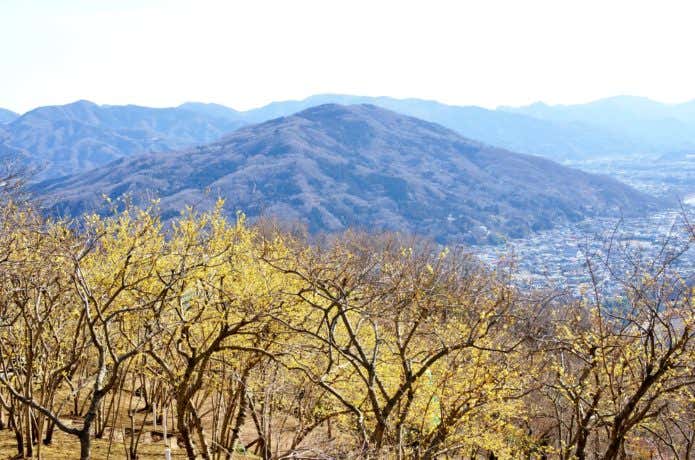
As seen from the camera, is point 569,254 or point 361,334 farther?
point 569,254

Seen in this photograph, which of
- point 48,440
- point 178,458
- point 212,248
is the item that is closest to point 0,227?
point 212,248

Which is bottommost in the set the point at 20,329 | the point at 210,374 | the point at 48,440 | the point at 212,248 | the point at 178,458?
the point at 178,458

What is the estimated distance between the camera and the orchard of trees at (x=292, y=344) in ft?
30.9

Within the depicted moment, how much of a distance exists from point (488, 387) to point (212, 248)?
8.46 metres

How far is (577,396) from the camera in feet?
34.7

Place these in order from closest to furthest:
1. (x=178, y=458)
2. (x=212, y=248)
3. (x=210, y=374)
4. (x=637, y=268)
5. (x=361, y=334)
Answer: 1. (x=637, y=268)
2. (x=210, y=374)
3. (x=212, y=248)
4. (x=178, y=458)
5. (x=361, y=334)

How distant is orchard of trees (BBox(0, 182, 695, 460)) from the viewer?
942 cm

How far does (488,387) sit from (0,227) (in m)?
10.4

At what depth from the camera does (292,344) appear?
10539 mm

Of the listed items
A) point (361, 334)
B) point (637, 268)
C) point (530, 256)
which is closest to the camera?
point (637, 268)

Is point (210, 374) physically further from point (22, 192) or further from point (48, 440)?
point (22, 192)

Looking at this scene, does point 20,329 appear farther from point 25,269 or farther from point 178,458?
point 178,458

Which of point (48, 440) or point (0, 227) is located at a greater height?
point (0, 227)

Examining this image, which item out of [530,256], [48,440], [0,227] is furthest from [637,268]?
[530,256]
